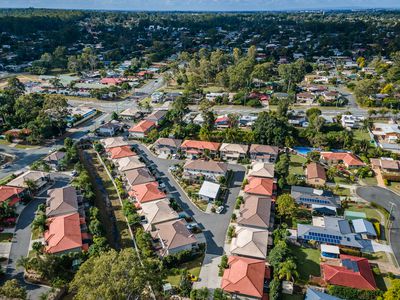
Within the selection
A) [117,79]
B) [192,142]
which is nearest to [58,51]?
[117,79]

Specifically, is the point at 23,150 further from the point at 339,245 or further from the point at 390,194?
the point at 390,194

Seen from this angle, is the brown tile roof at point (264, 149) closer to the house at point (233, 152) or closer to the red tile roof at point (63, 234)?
the house at point (233, 152)

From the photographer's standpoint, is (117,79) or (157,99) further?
(117,79)

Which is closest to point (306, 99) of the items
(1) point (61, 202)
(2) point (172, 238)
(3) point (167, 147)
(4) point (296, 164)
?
(4) point (296, 164)

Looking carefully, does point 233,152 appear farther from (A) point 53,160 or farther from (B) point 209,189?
(A) point 53,160

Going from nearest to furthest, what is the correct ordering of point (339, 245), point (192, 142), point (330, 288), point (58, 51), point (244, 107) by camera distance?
point (330, 288) < point (339, 245) < point (192, 142) < point (244, 107) < point (58, 51)
